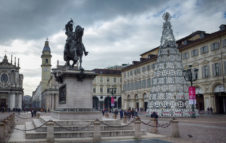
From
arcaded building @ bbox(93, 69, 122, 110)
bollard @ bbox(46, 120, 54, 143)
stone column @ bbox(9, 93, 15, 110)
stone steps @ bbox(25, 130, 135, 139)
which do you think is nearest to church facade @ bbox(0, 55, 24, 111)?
stone column @ bbox(9, 93, 15, 110)

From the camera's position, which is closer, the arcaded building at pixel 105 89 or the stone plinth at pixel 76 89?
the stone plinth at pixel 76 89

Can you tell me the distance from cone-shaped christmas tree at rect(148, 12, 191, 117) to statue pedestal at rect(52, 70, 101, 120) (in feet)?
62.6

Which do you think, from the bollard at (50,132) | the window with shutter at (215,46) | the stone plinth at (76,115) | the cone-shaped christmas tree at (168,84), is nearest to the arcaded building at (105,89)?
the window with shutter at (215,46)

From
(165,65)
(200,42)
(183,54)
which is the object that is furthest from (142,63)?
(165,65)

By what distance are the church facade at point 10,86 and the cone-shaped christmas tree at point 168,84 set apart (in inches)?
2239

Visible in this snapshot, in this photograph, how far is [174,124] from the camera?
1354cm

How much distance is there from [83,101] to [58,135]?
8.13 feet

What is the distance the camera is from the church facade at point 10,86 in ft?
248

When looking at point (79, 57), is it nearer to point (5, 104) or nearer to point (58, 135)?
point (58, 135)

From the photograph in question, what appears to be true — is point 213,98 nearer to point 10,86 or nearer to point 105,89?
point 105,89

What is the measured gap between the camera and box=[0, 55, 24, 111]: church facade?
75562 mm

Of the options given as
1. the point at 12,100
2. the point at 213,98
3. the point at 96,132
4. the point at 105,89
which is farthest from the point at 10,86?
the point at 96,132

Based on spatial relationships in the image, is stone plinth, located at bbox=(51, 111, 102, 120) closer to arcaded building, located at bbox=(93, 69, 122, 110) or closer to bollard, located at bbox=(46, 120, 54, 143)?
bollard, located at bbox=(46, 120, 54, 143)

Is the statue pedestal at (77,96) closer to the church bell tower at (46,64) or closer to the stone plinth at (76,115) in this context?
the stone plinth at (76,115)
